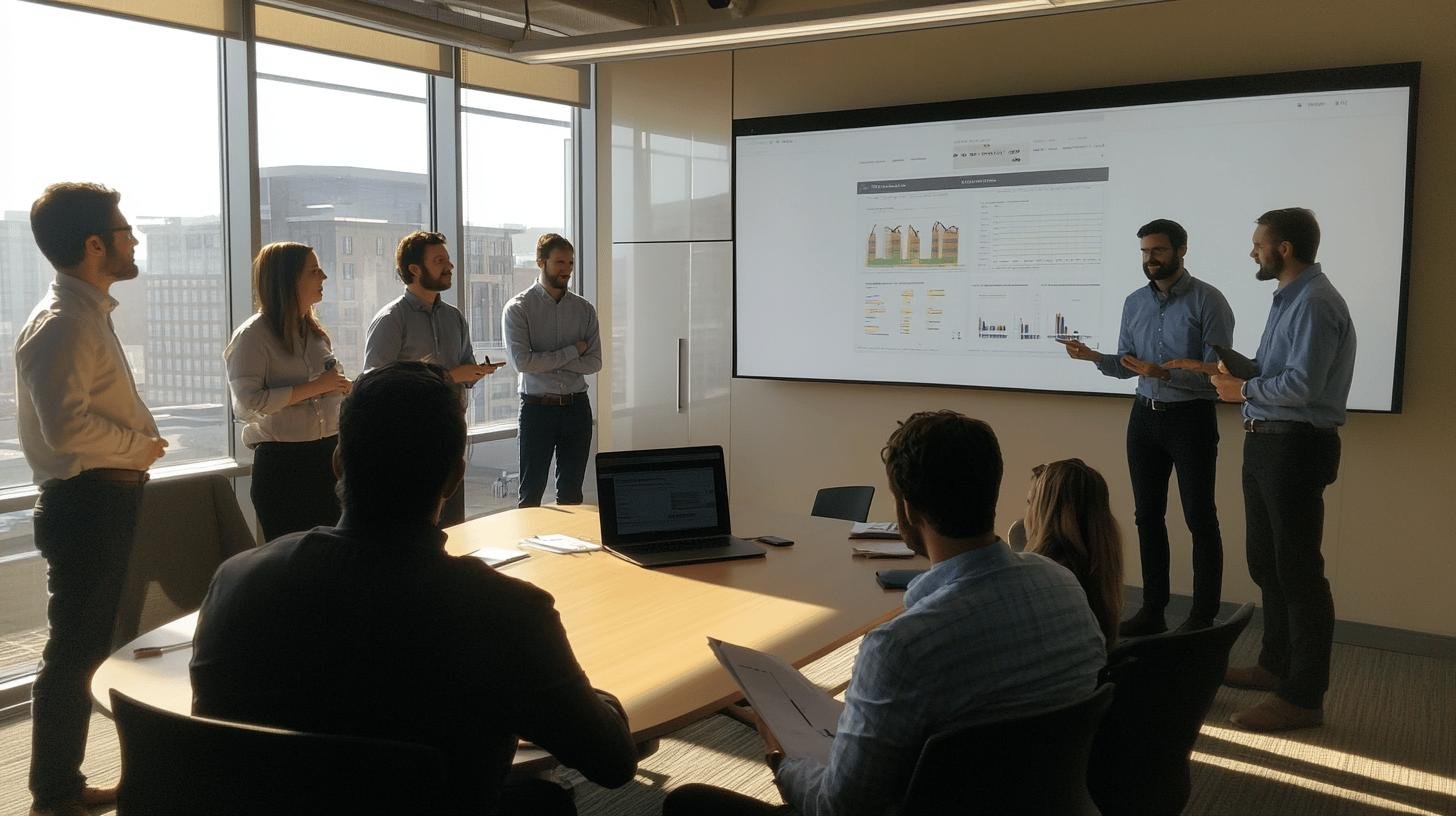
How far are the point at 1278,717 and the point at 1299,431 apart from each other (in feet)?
3.33

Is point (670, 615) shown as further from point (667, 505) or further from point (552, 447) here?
point (552, 447)

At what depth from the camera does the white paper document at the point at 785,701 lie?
6.68 feet

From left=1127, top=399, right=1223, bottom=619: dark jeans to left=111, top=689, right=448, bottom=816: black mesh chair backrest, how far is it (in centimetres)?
404

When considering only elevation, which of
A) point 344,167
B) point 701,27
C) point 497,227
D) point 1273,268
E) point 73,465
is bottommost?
point 73,465

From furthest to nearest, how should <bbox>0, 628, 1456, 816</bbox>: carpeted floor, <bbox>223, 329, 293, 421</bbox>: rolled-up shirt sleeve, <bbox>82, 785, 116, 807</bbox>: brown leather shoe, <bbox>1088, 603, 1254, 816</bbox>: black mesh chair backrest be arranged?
<bbox>223, 329, 293, 421</bbox>: rolled-up shirt sleeve, <bbox>0, 628, 1456, 816</bbox>: carpeted floor, <bbox>82, 785, 116, 807</bbox>: brown leather shoe, <bbox>1088, 603, 1254, 816</bbox>: black mesh chair backrest

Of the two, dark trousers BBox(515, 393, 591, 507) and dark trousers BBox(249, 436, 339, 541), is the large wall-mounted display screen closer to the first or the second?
dark trousers BBox(515, 393, 591, 507)

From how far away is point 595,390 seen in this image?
7.43 m

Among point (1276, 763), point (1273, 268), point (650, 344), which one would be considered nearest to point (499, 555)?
point (1276, 763)

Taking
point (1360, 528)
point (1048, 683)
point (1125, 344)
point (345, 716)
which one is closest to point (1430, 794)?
point (1360, 528)

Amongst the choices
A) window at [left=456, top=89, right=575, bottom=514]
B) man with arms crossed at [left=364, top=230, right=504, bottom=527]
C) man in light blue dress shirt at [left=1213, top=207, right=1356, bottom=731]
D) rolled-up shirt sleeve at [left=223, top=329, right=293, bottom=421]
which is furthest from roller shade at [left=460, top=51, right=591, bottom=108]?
man in light blue dress shirt at [left=1213, top=207, right=1356, bottom=731]

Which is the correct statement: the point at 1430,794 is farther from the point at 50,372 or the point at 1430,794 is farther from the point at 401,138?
the point at 401,138

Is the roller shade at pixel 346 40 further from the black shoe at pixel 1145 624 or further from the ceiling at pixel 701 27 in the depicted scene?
the black shoe at pixel 1145 624

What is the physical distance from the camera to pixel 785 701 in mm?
2152

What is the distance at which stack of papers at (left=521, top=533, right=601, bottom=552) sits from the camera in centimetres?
338
